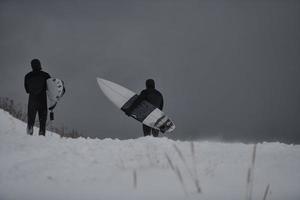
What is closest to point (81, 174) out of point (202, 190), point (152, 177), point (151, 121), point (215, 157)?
point (152, 177)

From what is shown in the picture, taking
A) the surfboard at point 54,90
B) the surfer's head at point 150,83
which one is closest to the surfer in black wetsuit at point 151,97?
the surfer's head at point 150,83

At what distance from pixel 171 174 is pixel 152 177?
25cm

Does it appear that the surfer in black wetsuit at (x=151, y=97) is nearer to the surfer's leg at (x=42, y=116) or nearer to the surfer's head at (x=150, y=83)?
the surfer's head at (x=150, y=83)

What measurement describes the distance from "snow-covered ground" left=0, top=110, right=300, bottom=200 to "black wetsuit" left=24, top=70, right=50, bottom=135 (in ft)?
14.4

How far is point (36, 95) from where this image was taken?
13.4 m

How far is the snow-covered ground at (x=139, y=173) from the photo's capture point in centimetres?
574

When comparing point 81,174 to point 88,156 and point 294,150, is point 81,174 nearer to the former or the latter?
point 88,156

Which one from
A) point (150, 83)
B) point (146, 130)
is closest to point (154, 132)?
point (146, 130)

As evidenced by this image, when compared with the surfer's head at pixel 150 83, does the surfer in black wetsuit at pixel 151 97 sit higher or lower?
lower

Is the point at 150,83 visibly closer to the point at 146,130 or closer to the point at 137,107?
the point at 137,107

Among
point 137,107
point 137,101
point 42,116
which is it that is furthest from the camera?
point 137,107

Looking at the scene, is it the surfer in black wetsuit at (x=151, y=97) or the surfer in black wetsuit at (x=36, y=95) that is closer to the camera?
the surfer in black wetsuit at (x=36, y=95)

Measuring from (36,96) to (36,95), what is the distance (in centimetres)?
3

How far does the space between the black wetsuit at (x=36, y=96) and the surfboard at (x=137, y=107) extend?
2.80 metres
